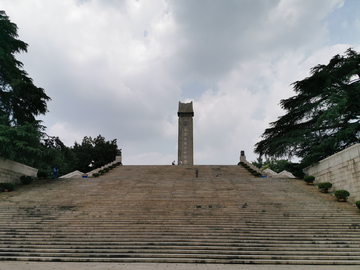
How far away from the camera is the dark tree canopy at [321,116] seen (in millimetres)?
14977

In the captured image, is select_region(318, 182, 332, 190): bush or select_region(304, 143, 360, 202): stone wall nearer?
select_region(304, 143, 360, 202): stone wall

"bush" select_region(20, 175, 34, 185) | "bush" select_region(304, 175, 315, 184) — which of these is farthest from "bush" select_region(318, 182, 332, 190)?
"bush" select_region(20, 175, 34, 185)

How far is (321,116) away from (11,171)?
21547mm

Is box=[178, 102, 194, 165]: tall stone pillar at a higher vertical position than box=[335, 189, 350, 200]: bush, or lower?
higher

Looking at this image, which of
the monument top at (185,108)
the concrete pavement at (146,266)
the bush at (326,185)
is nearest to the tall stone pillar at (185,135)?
the monument top at (185,108)

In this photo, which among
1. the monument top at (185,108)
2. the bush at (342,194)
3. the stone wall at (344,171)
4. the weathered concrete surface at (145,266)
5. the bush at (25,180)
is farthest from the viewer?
the monument top at (185,108)

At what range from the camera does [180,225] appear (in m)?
10.2

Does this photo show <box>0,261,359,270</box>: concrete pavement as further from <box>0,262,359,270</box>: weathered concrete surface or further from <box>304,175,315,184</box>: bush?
<box>304,175,315,184</box>: bush

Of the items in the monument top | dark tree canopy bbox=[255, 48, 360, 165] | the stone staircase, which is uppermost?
the monument top

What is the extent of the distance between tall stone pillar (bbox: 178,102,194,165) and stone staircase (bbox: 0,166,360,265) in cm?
2252

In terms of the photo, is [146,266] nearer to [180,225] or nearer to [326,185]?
[180,225]

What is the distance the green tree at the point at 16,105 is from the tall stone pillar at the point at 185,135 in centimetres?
2296

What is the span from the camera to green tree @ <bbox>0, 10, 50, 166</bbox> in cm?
1548

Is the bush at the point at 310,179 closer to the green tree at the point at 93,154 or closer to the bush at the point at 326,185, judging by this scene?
the bush at the point at 326,185
